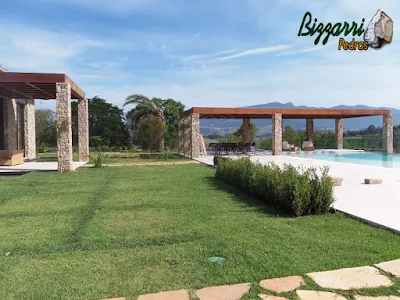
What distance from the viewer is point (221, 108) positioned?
736 inches

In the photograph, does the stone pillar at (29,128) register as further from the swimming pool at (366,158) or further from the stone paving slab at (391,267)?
the stone paving slab at (391,267)

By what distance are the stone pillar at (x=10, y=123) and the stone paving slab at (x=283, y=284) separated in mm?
16811

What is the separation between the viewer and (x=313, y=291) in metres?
2.67

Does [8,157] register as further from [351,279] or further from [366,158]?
[366,158]

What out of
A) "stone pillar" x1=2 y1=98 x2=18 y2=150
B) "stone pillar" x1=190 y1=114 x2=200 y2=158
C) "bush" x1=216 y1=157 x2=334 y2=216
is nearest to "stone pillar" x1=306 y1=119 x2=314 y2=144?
"stone pillar" x1=190 y1=114 x2=200 y2=158

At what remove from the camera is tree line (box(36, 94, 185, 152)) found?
2409 centimetres

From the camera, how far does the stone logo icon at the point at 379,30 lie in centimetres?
913

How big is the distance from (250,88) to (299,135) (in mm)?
5634

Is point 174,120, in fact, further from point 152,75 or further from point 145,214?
point 145,214

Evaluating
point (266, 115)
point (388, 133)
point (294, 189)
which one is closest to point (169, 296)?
point (294, 189)

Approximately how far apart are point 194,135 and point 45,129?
13.1 m

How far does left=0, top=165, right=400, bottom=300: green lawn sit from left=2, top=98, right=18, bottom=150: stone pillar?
11.3 meters

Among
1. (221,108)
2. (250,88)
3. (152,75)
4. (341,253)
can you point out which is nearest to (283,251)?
(341,253)

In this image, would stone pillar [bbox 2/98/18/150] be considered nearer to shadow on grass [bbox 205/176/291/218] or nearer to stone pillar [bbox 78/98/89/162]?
stone pillar [bbox 78/98/89/162]
